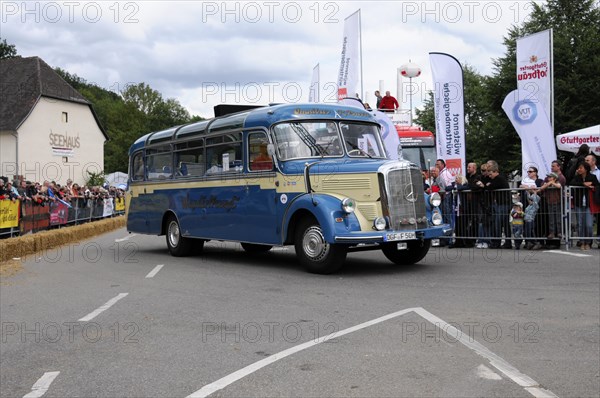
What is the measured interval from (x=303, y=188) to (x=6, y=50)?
225ft

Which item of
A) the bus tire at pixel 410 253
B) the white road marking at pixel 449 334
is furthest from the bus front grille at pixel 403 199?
the white road marking at pixel 449 334

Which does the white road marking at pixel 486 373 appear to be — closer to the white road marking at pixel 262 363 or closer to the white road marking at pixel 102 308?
the white road marking at pixel 262 363

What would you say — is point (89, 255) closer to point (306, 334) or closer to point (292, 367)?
point (306, 334)

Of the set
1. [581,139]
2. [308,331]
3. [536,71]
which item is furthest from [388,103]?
[308,331]

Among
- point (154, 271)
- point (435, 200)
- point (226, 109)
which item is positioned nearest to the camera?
point (435, 200)

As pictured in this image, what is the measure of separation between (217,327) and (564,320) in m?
3.83

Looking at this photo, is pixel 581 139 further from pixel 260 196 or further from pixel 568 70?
pixel 568 70

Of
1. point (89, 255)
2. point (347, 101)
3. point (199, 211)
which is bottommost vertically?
point (89, 255)

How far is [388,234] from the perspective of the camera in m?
11.0

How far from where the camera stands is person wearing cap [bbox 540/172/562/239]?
1443cm

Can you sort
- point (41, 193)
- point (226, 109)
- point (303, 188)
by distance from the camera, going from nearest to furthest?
point (303, 188)
point (226, 109)
point (41, 193)

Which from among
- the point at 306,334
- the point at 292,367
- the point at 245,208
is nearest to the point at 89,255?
the point at 245,208

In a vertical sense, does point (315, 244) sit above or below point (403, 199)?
below

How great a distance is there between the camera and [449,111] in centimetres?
1884
